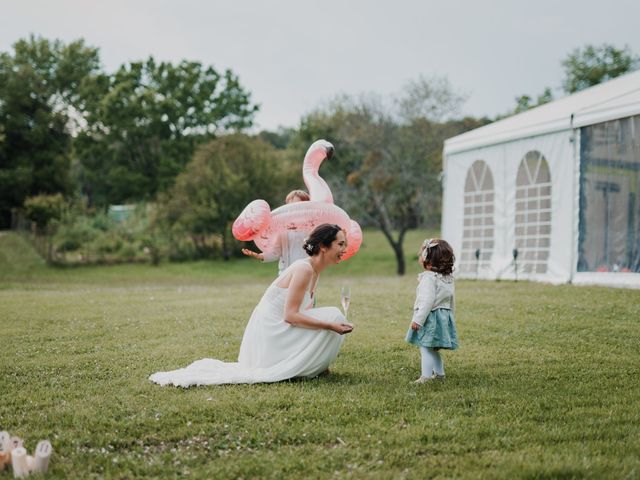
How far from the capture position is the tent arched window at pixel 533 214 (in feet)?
48.9

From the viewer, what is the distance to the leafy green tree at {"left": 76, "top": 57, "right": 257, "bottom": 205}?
138ft

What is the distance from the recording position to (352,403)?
506cm

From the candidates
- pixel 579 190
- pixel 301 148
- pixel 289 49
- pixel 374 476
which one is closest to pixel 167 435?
pixel 374 476

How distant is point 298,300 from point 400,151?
2370cm

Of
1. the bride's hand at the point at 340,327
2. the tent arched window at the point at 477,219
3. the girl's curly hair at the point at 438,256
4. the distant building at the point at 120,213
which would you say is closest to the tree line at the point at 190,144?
the distant building at the point at 120,213

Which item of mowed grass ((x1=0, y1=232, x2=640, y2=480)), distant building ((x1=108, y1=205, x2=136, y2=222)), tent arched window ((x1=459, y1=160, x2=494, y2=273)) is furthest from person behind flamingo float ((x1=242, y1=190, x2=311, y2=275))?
distant building ((x1=108, y1=205, x2=136, y2=222))

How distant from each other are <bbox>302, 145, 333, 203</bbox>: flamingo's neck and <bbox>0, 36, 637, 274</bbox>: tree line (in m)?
20.6

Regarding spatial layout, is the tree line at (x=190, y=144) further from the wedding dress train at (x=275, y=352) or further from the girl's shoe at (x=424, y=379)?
the girl's shoe at (x=424, y=379)

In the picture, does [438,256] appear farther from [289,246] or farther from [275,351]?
[289,246]

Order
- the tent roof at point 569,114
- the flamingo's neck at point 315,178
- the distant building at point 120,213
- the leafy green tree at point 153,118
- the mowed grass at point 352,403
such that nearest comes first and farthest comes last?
1. the mowed grass at point 352,403
2. the flamingo's neck at point 315,178
3. the tent roof at point 569,114
4. the distant building at point 120,213
5. the leafy green tree at point 153,118

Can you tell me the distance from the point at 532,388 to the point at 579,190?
9449 mm

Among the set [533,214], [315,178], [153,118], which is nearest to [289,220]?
[315,178]

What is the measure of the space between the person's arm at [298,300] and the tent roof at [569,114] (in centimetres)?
967

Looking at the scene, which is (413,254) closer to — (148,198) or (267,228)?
(148,198)
